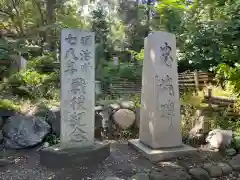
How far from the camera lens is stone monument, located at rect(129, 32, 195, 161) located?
4434 mm

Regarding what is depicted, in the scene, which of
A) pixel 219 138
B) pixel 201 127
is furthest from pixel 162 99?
pixel 219 138

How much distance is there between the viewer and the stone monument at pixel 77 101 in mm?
4012

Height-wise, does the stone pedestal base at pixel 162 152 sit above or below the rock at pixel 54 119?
below

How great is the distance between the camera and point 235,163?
418 centimetres

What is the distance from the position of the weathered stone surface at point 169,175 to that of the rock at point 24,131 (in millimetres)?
2395

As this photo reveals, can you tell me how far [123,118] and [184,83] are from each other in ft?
13.2

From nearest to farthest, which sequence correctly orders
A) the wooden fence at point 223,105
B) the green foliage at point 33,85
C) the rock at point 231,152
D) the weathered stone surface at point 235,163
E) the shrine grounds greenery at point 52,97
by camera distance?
the weathered stone surface at point 235,163 → the rock at point 231,152 → the shrine grounds greenery at point 52,97 → the wooden fence at point 223,105 → the green foliage at point 33,85

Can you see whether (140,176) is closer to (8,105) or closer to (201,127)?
(201,127)

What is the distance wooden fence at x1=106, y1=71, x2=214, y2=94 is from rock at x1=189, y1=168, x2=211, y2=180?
16.5 ft

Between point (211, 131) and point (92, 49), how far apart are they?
2.93 metres

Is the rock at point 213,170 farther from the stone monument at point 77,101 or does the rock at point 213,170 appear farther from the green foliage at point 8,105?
the green foliage at point 8,105

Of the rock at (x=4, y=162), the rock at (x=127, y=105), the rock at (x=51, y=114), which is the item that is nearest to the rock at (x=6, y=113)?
the rock at (x=51, y=114)

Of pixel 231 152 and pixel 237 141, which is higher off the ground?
pixel 237 141

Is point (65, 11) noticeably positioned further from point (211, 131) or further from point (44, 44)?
point (211, 131)
